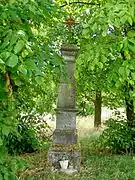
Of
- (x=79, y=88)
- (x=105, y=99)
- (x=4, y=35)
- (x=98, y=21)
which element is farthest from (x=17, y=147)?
(x=4, y=35)

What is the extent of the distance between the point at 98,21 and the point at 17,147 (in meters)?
5.27

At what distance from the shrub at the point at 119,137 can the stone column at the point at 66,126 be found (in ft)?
5.72

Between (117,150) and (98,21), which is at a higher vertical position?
(98,21)

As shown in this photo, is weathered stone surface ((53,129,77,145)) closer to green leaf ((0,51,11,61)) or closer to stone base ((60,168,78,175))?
stone base ((60,168,78,175))

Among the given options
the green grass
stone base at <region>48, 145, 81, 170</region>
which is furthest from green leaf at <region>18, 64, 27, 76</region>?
stone base at <region>48, 145, 81, 170</region>

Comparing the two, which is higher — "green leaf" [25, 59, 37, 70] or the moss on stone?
"green leaf" [25, 59, 37, 70]

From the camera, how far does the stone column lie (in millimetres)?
5473

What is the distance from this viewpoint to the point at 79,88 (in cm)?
751

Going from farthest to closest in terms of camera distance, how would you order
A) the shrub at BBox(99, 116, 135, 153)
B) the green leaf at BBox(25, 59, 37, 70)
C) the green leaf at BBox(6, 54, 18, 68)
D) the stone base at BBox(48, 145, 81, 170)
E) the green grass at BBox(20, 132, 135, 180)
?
the shrub at BBox(99, 116, 135, 153) < the stone base at BBox(48, 145, 81, 170) < the green grass at BBox(20, 132, 135, 180) < the green leaf at BBox(25, 59, 37, 70) < the green leaf at BBox(6, 54, 18, 68)

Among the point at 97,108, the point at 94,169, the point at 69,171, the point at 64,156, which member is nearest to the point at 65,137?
the point at 64,156

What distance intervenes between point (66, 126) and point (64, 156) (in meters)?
0.50

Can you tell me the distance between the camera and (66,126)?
5.70 meters

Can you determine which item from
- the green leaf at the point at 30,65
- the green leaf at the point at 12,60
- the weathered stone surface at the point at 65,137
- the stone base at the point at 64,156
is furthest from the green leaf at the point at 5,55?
the weathered stone surface at the point at 65,137

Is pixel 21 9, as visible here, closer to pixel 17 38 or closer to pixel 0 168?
Result: pixel 17 38
